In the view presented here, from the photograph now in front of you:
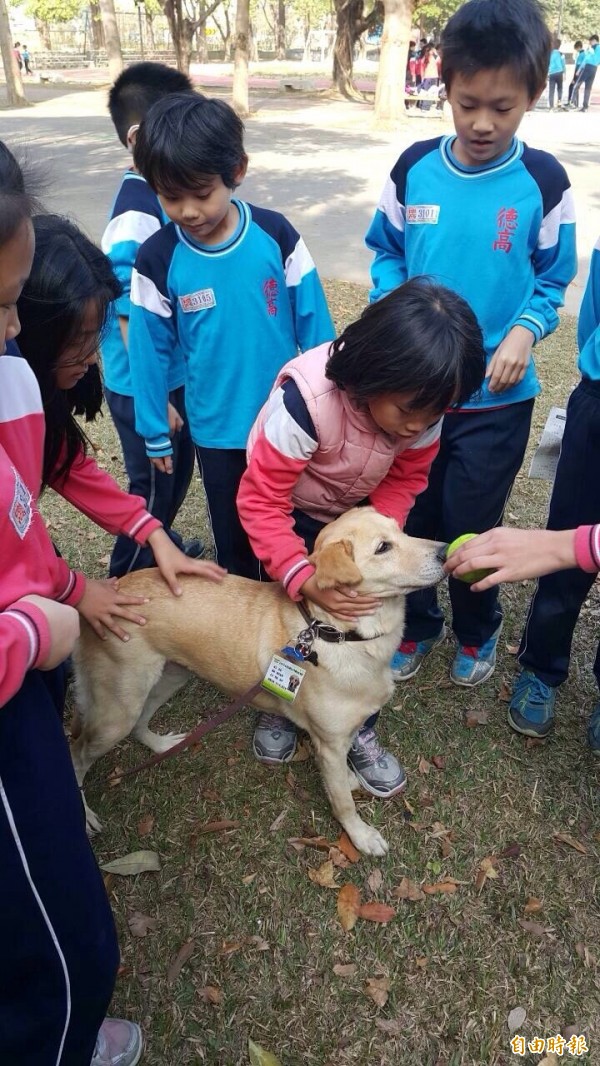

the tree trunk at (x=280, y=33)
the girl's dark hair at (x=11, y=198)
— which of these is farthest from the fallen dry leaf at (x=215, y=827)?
the tree trunk at (x=280, y=33)

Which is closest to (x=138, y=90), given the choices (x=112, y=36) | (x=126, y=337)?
(x=126, y=337)

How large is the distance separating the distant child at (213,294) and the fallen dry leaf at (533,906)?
6.88 ft

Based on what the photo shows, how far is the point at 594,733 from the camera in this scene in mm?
3316

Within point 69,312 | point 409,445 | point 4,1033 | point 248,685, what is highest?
point 69,312

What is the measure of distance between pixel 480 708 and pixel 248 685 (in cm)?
143

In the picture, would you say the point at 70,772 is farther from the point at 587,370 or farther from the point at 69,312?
the point at 587,370

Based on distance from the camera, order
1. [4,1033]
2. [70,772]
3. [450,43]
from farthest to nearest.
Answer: [450,43], [70,772], [4,1033]

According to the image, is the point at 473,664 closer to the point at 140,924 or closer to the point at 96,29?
the point at 140,924

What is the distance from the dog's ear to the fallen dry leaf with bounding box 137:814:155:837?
4.83ft

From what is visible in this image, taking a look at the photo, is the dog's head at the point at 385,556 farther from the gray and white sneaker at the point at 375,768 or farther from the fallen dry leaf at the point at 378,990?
the fallen dry leaf at the point at 378,990

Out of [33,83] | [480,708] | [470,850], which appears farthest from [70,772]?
[33,83]

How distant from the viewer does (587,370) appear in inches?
111

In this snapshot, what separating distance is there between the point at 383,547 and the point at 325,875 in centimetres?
140

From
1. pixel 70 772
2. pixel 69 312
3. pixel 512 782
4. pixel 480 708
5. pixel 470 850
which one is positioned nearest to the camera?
pixel 70 772
